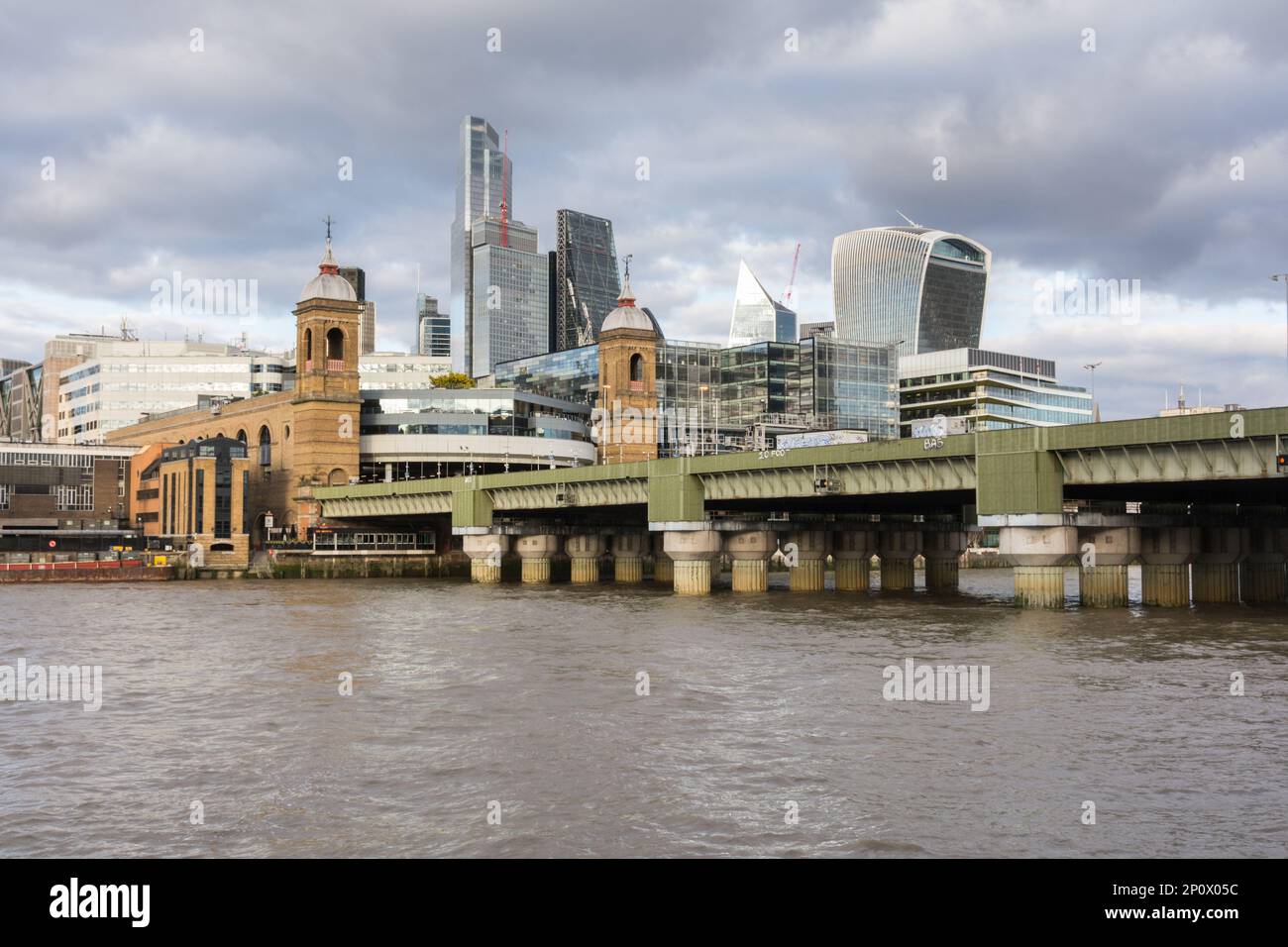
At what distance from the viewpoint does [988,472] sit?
6475 cm

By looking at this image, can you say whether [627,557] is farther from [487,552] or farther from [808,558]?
[808,558]

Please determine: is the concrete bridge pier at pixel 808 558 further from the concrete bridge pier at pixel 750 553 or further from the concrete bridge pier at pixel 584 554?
the concrete bridge pier at pixel 584 554

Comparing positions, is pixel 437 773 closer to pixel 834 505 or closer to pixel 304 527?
pixel 834 505

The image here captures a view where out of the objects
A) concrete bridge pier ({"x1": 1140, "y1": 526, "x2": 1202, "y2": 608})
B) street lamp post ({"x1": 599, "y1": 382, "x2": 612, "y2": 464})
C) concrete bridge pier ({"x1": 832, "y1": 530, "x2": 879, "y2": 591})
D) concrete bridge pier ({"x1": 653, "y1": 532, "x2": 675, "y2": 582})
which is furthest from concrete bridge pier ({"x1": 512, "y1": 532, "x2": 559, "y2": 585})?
concrete bridge pier ({"x1": 1140, "y1": 526, "x2": 1202, "y2": 608})

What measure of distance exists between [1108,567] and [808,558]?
31.2 m

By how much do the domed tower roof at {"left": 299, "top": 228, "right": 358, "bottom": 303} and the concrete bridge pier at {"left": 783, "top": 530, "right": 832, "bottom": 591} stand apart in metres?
83.5

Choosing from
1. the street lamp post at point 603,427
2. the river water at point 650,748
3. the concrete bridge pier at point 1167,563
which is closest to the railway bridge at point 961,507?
the concrete bridge pier at point 1167,563

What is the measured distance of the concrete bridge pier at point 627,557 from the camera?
12044cm

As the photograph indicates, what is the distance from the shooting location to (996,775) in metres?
24.1

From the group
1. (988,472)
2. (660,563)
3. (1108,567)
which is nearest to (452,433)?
(660,563)

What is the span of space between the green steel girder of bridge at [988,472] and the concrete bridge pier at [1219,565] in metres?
2.80

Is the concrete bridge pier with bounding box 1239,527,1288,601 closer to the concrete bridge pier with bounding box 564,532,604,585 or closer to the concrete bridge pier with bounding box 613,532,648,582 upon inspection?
the concrete bridge pier with bounding box 613,532,648,582
